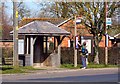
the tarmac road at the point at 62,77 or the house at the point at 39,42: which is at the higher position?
the house at the point at 39,42

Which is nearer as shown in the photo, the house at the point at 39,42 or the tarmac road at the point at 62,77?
the tarmac road at the point at 62,77

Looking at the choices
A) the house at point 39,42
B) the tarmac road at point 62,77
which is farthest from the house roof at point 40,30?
the tarmac road at point 62,77

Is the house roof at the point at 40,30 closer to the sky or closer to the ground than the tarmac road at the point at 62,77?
closer to the sky

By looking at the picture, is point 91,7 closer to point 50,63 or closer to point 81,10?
point 81,10

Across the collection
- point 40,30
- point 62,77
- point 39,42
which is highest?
point 40,30

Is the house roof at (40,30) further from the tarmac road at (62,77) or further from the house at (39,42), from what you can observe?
the tarmac road at (62,77)

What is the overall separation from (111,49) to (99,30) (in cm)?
255

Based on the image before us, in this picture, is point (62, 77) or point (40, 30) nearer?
point (62, 77)

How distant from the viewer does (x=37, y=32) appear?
29875 mm

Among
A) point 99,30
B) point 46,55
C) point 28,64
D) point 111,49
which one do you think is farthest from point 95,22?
point 28,64

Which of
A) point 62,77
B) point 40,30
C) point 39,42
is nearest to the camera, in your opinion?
point 62,77

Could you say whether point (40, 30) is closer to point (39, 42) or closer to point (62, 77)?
point (39, 42)

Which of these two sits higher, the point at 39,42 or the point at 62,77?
the point at 39,42

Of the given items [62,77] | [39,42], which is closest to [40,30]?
[39,42]
